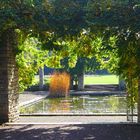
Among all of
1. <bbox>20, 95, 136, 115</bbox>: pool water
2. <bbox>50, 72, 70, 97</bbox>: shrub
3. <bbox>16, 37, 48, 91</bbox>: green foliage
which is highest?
<bbox>16, 37, 48, 91</bbox>: green foliage

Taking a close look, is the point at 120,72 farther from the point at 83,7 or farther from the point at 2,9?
the point at 2,9

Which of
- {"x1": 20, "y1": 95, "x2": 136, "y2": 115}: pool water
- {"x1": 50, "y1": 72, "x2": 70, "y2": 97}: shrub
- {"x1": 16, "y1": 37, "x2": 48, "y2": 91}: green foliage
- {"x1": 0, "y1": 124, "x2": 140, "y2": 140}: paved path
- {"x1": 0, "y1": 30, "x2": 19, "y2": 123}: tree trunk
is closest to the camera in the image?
{"x1": 0, "y1": 124, "x2": 140, "y2": 140}: paved path

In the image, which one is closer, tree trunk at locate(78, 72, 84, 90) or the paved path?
the paved path

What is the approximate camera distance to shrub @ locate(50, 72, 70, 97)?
89.1 feet

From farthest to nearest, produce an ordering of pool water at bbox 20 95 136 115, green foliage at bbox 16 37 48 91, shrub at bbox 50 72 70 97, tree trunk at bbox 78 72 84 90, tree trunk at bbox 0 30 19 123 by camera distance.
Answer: tree trunk at bbox 78 72 84 90 < shrub at bbox 50 72 70 97 < pool water at bbox 20 95 136 115 < green foliage at bbox 16 37 48 91 < tree trunk at bbox 0 30 19 123

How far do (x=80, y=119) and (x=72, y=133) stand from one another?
120 inches

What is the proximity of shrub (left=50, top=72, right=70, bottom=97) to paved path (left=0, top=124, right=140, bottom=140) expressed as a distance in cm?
1324

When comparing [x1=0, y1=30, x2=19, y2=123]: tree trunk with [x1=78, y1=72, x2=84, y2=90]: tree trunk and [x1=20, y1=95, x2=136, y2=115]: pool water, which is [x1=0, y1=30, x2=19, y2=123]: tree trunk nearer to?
[x1=20, y1=95, x2=136, y2=115]: pool water

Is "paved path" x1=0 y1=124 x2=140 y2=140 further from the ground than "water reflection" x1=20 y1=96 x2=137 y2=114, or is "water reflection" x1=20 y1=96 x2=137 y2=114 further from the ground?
"water reflection" x1=20 y1=96 x2=137 y2=114

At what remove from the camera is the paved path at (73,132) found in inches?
474

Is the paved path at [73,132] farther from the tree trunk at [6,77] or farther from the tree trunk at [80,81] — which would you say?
the tree trunk at [80,81]

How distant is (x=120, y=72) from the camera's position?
48.2 feet

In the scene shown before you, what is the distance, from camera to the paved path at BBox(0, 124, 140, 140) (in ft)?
39.5

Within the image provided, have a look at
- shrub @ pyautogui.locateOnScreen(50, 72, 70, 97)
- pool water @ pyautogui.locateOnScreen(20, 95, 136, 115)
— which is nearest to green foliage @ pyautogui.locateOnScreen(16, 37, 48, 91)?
pool water @ pyautogui.locateOnScreen(20, 95, 136, 115)
